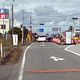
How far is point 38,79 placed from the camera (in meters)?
8.70

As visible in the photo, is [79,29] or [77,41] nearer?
[77,41]

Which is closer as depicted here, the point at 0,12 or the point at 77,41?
the point at 77,41

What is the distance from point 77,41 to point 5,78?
39.9 metres

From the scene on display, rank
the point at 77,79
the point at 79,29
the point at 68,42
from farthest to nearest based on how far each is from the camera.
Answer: the point at 79,29, the point at 68,42, the point at 77,79

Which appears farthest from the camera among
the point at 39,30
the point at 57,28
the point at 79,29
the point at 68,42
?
the point at 79,29

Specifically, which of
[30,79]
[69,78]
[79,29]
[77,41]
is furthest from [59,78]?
[79,29]

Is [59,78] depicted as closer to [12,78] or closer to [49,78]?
[49,78]

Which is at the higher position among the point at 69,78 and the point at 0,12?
the point at 0,12

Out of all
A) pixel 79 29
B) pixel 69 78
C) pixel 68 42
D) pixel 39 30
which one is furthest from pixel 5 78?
pixel 79 29

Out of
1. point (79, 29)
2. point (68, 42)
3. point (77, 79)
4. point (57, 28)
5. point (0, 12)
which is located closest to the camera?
point (77, 79)

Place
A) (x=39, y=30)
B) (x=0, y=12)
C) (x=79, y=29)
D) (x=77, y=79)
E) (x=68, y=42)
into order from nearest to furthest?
1. (x=77, y=79)
2. (x=68, y=42)
3. (x=39, y=30)
4. (x=0, y=12)
5. (x=79, y=29)

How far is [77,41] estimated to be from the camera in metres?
47.7

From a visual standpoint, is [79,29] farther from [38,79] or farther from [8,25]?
[38,79]

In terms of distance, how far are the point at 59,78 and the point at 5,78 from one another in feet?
7.51
